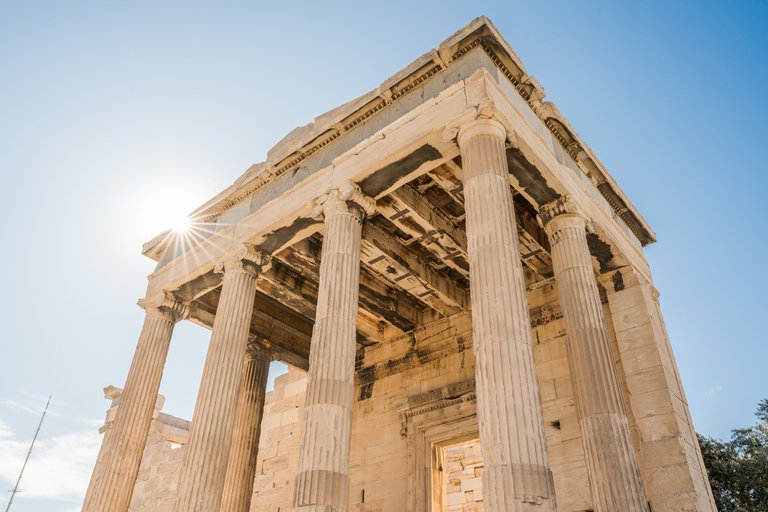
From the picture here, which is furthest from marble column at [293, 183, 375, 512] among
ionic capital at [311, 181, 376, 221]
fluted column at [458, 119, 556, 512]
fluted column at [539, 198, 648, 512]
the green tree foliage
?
the green tree foliage

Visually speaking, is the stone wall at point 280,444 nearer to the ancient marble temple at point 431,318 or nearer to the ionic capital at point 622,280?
the ancient marble temple at point 431,318

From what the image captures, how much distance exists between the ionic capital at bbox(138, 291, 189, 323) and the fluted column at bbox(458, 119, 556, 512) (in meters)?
10.1

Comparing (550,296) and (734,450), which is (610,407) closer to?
(550,296)

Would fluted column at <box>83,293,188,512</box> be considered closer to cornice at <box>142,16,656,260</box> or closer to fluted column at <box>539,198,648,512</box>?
cornice at <box>142,16,656,260</box>

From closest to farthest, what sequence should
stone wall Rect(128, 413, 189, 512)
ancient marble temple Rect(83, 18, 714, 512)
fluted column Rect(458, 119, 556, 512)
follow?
1. fluted column Rect(458, 119, 556, 512)
2. ancient marble temple Rect(83, 18, 714, 512)
3. stone wall Rect(128, 413, 189, 512)

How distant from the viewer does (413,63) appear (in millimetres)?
13258

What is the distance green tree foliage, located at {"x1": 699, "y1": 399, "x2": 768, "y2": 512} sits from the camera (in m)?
17.7

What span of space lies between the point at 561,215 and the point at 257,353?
10891 mm

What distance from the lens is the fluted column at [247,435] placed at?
16.6m

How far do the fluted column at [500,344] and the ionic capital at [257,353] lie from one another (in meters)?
10.8

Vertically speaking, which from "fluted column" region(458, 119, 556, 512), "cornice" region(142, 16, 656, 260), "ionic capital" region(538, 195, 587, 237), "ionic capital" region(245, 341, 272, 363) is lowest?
"fluted column" region(458, 119, 556, 512)

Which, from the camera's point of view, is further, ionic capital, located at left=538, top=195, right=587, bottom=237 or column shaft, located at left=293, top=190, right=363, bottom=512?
ionic capital, located at left=538, top=195, right=587, bottom=237

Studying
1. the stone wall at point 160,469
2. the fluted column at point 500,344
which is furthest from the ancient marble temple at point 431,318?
the stone wall at point 160,469

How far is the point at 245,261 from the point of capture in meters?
15.3
